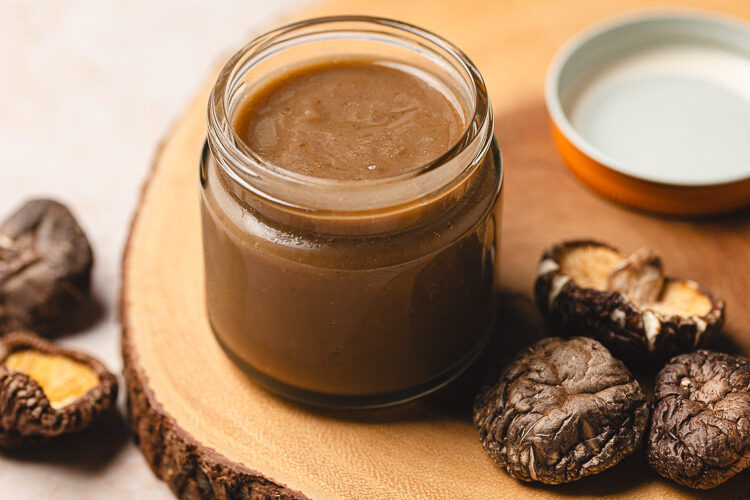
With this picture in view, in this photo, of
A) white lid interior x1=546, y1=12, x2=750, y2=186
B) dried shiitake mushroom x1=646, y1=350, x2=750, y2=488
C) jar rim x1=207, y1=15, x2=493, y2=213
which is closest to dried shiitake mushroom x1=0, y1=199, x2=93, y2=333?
jar rim x1=207, y1=15, x2=493, y2=213

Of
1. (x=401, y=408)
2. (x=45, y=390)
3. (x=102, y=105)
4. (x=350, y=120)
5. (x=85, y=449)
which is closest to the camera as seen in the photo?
(x=350, y=120)

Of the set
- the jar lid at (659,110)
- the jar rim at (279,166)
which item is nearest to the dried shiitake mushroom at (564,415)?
the jar rim at (279,166)

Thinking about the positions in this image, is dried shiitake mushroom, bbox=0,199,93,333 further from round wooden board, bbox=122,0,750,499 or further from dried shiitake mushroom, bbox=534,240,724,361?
dried shiitake mushroom, bbox=534,240,724,361

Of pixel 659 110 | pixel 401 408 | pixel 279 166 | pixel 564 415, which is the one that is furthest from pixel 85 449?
pixel 659 110

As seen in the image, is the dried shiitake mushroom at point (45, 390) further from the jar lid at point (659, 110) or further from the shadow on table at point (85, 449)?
the jar lid at point (659, 110)

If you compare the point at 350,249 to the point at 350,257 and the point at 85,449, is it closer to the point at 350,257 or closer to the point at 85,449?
the point at 350,257

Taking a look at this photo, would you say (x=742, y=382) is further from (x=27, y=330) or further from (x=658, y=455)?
(x=27, y=330)
